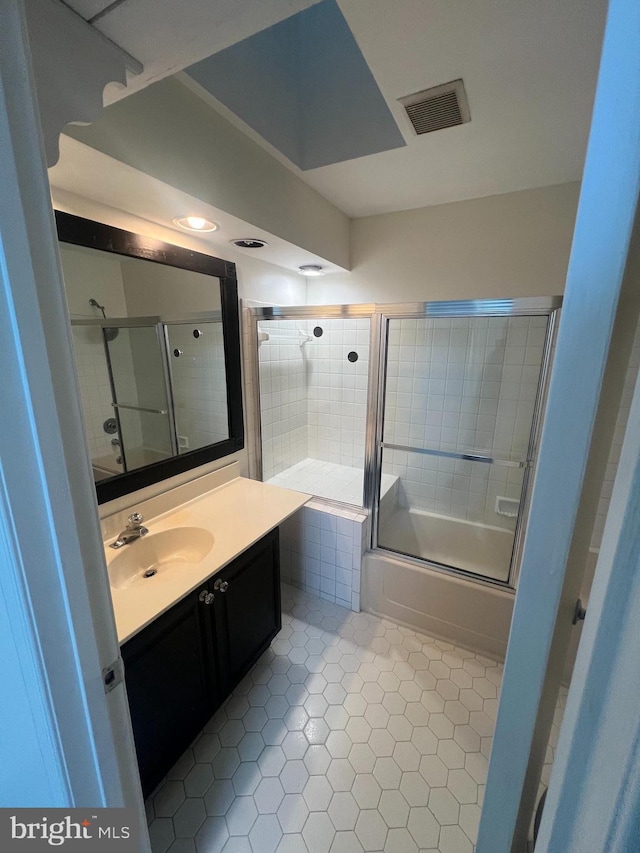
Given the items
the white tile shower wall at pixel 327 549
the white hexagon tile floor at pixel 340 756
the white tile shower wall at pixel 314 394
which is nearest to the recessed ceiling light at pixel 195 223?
the white tile shower wall at pixel 314 394

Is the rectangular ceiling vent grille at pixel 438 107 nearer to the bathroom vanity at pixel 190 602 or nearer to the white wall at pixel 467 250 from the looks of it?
the white wall at pixel 467 250

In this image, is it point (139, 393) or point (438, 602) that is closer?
point (139, 393)

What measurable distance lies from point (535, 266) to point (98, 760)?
249cm

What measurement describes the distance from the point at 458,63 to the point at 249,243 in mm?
1005

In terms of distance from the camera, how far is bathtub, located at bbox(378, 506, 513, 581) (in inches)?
83.8

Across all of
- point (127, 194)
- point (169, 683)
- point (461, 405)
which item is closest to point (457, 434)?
point (461, 405)

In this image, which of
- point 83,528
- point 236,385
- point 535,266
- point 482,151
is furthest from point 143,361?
point 535,266

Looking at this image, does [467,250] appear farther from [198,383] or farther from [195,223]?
[198,383]

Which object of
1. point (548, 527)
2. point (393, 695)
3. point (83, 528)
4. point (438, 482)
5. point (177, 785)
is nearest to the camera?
point (548, 527)

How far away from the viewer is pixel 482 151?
1.45m

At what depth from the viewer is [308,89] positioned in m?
1.41

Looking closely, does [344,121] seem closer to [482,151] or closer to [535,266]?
[482,151]

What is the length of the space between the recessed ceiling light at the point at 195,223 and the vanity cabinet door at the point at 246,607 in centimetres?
138

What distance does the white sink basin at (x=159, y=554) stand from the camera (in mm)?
1321
